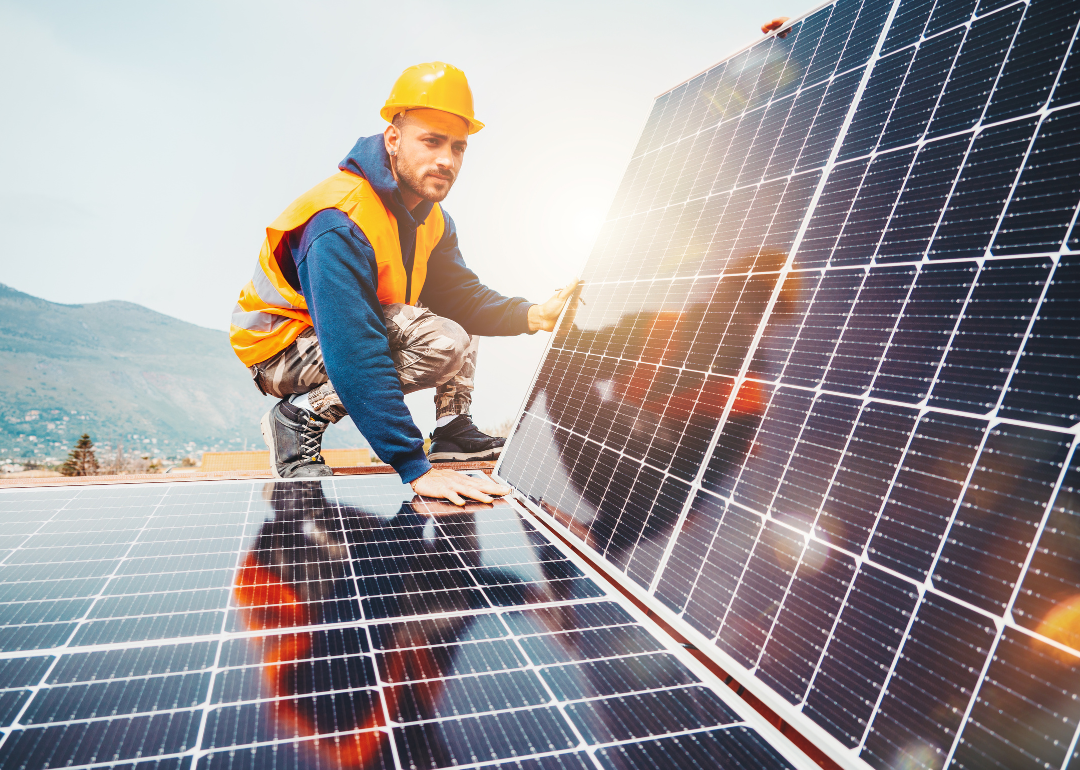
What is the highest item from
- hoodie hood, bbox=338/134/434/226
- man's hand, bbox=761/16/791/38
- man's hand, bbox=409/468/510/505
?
man's hand, bbox=761/16/791/38

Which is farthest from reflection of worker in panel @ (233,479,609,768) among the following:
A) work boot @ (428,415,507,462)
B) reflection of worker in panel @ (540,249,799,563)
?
work boot @ (428,415,507,462)

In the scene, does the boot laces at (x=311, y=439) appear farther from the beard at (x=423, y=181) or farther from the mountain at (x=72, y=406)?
the mountain at (x=72, y=406)

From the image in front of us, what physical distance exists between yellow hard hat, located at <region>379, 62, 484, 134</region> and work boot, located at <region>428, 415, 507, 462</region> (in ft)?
9.77

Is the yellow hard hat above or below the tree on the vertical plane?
above

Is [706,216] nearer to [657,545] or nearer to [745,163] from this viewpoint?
[745,163]

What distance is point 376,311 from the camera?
4527 mm

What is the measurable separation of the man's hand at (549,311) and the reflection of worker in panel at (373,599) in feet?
6.90

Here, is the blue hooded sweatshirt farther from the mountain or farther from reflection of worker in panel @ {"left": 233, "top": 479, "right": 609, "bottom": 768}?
the mountain

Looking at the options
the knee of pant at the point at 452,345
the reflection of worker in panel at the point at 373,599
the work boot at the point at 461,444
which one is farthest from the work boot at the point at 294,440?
the knee of pant at the point at 452,345

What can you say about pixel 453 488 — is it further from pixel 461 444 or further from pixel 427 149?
pixel 427 149

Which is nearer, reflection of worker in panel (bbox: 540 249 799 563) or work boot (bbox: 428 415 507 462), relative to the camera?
reflection of worker in panel (bbox: 540 249 799 563)

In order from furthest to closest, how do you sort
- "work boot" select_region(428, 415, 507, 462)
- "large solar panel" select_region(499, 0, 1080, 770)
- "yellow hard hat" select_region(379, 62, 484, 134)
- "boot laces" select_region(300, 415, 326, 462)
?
"work boot" select_region(428, 415, 507, 462) < "boot laces" select_region(300, 415, 326, 462) < "yellow hard hat" select_region(379, 62, 484, 134) < "large solar panel" select_region(499, 0, 1080, 770)

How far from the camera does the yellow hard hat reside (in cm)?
440

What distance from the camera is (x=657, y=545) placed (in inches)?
118
